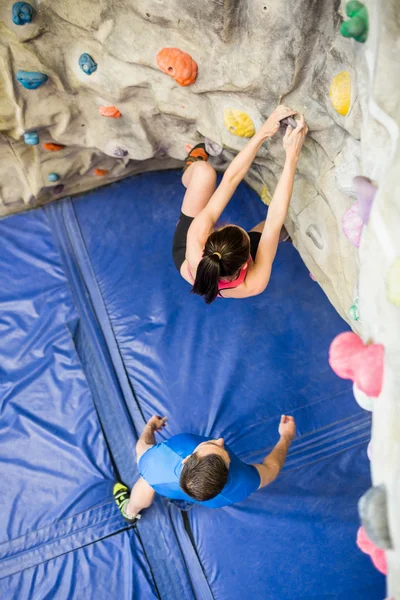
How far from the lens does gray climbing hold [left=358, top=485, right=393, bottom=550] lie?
1228 millimetres

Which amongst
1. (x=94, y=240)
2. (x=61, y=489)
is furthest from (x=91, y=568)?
(x=94, y=240)

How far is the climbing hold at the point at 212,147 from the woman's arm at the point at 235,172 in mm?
560

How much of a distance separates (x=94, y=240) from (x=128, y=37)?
1427 millimetres

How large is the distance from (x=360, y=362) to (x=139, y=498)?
70.3 inches

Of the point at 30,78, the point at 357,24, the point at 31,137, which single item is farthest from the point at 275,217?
the point at 31,137

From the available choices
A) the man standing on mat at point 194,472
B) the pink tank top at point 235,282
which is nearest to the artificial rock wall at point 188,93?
the pink tank top at point 235,282

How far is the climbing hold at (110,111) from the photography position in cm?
299

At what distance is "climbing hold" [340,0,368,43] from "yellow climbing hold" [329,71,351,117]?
9.0 inches

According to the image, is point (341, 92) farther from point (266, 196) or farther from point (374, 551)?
point (374, 551)

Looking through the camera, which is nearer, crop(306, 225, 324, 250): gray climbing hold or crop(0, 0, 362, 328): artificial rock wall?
crop(0, 0, 362, 328): artificial rock wall

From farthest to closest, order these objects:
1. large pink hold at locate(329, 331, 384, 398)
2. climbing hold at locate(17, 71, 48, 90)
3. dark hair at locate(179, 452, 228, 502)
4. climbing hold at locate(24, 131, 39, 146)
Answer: climbing hold at locate(24, 131, 39, 146)
climbing hold at locate(17, 71, 48, 90)
dark hair at locate(179, 452, 228, 502)
large pink hold at locate(329, 331, 384, 398)

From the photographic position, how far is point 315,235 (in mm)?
2672

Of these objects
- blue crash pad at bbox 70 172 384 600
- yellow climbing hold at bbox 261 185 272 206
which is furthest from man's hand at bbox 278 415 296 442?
yellow climbing hold at bbox 261 185 272 206

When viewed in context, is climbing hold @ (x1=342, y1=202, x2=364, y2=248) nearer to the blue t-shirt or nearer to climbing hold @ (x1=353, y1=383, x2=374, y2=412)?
climbing hold @ (x1=353, y1=383, x2=374, y2=412)
